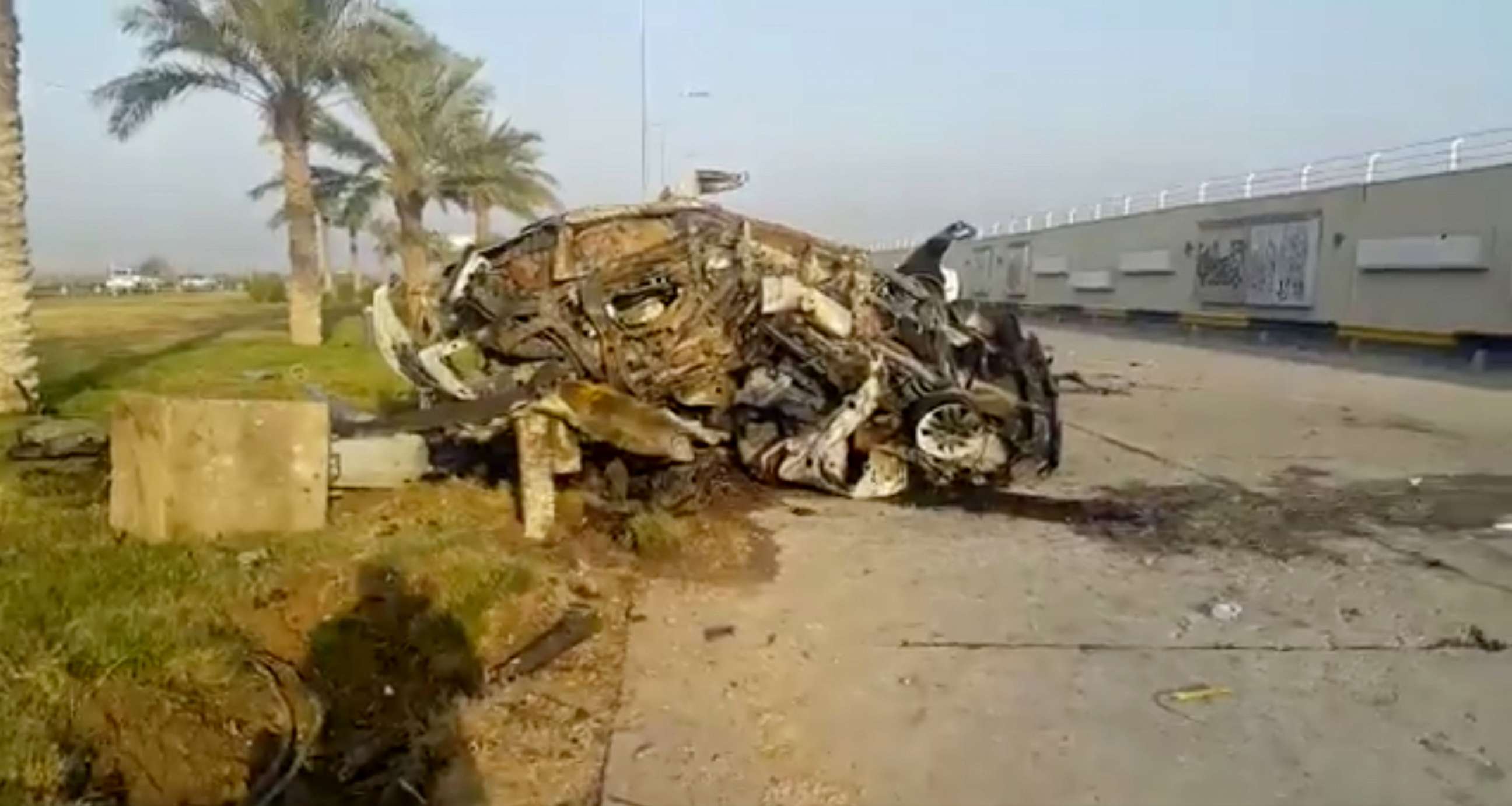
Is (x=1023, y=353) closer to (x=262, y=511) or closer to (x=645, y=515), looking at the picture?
(x=645, y=515)

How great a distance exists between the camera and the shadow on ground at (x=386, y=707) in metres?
4.09

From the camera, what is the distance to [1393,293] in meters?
24.0

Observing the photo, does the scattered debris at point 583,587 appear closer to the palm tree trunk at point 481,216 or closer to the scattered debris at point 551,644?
the scattered debris at point 551,644

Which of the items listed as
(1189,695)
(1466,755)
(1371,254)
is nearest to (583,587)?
(1189,695)

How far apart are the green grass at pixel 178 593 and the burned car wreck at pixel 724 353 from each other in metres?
1.44

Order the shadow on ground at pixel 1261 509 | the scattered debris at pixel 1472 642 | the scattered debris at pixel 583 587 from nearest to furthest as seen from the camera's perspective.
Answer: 1. the scattered debris at pixel 1472 642
2. the scattered debris at pixel 583 587
3. the shadow on ground at pixel 1261 509

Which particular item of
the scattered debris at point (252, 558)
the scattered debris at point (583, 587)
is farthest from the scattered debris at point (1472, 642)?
the scattered debris at point (252, 558)

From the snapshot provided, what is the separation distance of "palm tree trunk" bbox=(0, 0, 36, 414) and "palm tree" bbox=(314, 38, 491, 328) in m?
11.4

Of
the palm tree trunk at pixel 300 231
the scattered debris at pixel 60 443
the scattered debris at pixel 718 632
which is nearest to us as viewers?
the scattered debris at pixel 718 632

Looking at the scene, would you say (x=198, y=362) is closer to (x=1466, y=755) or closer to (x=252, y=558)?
(x=252, y=558)

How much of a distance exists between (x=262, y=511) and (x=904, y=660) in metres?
3.75

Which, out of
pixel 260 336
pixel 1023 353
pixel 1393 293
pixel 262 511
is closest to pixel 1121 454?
pixel 1023 353

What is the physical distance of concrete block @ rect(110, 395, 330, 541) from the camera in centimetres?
649

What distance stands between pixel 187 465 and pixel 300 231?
19.4 meters
